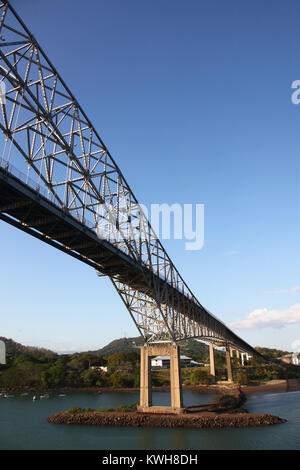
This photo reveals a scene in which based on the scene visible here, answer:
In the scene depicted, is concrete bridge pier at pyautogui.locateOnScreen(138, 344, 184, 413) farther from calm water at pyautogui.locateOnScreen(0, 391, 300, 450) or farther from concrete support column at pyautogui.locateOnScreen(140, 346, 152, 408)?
calm water at pyautogui.locateOnScreen(0, 391, 300, 450)

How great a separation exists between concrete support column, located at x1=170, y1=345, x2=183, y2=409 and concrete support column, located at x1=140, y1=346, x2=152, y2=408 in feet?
8.23

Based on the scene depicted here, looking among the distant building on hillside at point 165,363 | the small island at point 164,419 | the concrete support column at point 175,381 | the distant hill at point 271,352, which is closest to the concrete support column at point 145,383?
the small island at point 164,419

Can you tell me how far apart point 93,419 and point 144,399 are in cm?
565

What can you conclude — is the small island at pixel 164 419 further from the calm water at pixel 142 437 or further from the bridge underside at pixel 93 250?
the bridge underside at pixel 93 250

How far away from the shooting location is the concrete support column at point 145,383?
1410 inches

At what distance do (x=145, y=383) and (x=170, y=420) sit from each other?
5.40m

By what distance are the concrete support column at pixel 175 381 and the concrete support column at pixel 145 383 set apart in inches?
98.7

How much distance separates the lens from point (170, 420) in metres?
31.9

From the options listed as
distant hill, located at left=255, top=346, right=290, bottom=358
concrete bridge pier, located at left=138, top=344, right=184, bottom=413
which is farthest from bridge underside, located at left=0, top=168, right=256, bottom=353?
distant hill, located at left=255, top=346, right=290, bottom=358

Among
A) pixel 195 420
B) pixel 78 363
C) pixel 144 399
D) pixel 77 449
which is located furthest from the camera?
pixel 78 363

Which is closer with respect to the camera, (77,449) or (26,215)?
(26,215)
